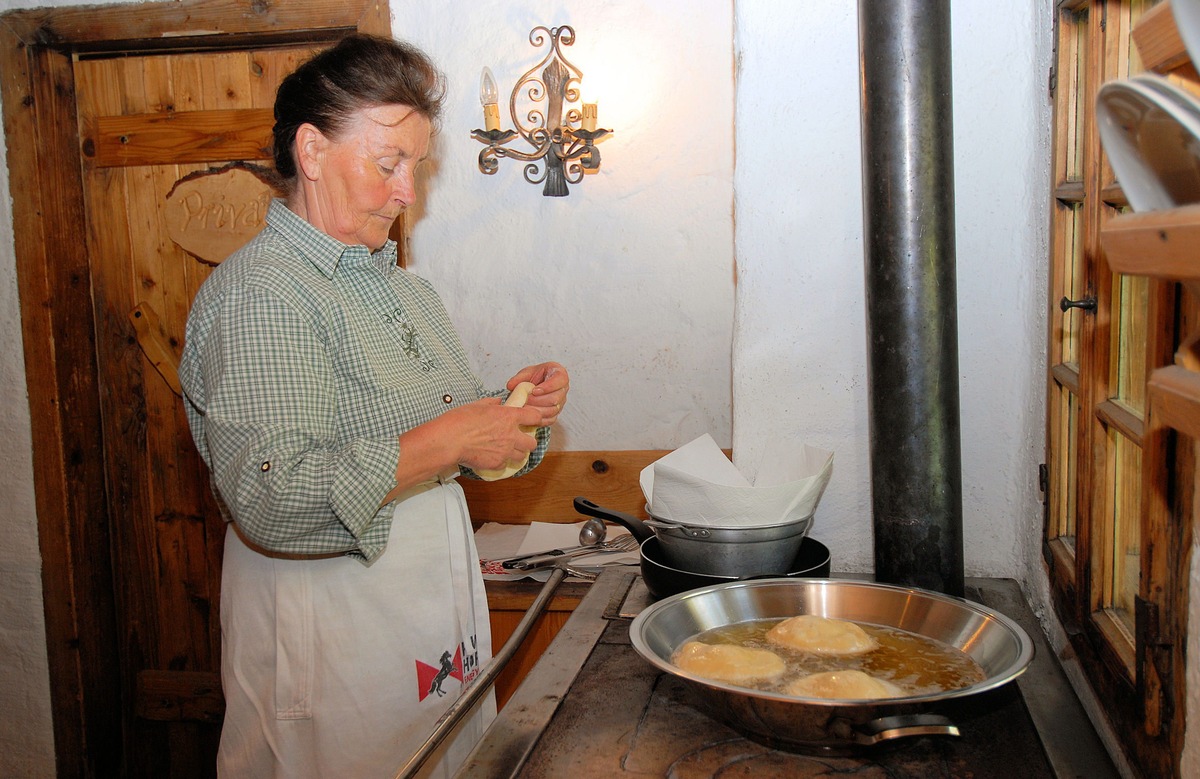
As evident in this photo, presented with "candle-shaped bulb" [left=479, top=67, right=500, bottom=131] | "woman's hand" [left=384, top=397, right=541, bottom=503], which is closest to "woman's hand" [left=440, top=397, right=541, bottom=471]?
"woman's hand" [left=384, top=397, right=541, bottom=503]

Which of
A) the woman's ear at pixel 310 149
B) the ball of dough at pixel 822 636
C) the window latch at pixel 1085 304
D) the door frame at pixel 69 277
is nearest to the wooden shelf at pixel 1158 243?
the window latch at pixel 1085 304

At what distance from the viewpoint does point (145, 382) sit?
2814 mm

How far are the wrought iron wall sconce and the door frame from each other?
1.41ft

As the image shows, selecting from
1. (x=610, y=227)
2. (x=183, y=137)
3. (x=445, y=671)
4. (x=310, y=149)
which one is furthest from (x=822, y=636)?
(x=183, y=137)

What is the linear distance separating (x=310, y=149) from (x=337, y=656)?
842mm

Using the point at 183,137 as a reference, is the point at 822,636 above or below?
below

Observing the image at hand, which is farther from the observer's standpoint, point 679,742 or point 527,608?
point 527,608

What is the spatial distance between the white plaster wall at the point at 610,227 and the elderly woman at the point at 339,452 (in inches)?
37.7

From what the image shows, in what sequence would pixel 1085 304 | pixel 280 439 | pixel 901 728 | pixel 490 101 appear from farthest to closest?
pixel 490 101 → pixel 280 439 → pixel 1085 304 → pixel 901 728

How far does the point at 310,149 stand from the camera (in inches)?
62.9

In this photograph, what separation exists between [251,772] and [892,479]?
3.82ft

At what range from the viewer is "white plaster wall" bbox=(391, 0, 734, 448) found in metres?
2.57

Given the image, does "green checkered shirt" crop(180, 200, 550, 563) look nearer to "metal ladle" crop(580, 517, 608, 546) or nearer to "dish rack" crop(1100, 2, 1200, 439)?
"metal ladle" crop(580, 517, 608, 546)

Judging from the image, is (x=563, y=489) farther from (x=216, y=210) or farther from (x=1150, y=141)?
(x=1150, y=141)
